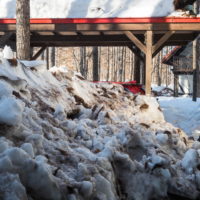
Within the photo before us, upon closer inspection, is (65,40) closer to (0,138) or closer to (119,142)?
(119,142)

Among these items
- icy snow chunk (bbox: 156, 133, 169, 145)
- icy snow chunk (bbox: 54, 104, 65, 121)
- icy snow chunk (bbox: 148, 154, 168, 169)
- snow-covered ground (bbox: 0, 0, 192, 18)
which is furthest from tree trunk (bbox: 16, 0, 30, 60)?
icy snow chunk (bbox: 148, 154, 168, 169)

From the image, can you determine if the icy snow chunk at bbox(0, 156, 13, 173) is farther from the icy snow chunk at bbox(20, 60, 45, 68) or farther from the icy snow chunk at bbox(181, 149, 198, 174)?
the icy snow chunk at bbox(20, 60, 45, 68)

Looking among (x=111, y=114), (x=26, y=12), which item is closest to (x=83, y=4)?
(x=26, y=12)

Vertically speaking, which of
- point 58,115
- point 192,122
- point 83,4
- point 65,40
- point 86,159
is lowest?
point 192,122

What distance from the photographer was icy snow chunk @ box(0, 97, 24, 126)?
2316 millimetres

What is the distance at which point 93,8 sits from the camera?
10.4 meters

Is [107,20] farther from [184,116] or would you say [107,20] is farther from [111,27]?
[184,116]

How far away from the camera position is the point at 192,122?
924 cm

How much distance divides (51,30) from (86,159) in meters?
7.87

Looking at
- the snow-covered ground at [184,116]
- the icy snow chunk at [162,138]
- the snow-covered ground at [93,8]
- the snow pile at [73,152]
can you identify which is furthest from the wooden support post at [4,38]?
the icy snow chunk at [162,138]

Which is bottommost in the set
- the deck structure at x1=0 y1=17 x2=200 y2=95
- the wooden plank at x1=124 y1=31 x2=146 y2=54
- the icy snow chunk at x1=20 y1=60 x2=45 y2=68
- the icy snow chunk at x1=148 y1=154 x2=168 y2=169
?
the icy snow chunk at x1=148 y1=154 x2=168 y2=169

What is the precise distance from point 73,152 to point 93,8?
854 cm

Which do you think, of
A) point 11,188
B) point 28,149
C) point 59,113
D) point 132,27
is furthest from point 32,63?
point 132,27

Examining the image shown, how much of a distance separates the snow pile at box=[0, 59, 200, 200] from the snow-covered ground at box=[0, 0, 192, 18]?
5592 millimetres
